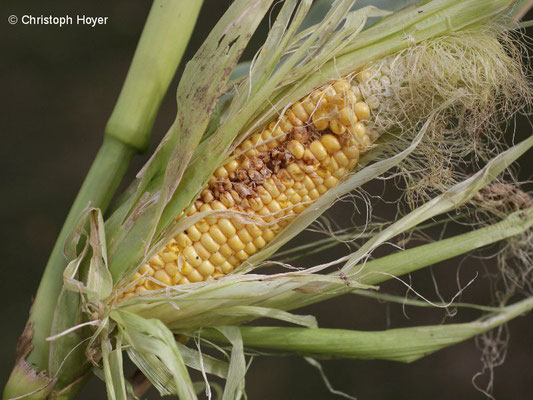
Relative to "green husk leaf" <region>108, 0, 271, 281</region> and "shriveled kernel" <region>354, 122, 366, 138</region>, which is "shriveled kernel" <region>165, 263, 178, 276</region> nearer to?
"green husk leaf" <region>108, 0, 271, 281</region>

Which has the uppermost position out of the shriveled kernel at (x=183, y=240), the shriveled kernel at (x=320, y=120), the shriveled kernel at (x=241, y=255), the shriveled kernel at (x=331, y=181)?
the shriveled kernel at (x=320, y=120)

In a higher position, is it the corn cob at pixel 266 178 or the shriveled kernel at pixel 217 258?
the corn cob at pixel 266 178

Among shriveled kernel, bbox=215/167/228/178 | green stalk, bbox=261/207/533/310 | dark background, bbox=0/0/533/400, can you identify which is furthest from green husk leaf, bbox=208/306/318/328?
dark background, bbox=0/0/533/400

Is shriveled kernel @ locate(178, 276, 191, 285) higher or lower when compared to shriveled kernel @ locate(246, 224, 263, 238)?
lower

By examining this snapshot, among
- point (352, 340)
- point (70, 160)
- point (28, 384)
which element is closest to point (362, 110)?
point (352, 340)

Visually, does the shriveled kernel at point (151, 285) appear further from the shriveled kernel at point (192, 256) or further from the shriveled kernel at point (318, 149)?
the shriveled kernel at point (318, 149)

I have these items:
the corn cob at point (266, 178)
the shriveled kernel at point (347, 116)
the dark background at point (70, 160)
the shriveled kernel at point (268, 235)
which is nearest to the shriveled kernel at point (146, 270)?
the corn cob at point (266, 178)

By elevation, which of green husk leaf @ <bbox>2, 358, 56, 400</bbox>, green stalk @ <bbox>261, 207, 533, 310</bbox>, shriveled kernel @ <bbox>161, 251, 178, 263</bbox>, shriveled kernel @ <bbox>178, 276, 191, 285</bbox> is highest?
shriveled kernel @ <bbox>161, 251, 178, 263</bbox>

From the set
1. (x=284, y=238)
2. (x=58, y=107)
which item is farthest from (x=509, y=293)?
(x=58, y=107)
